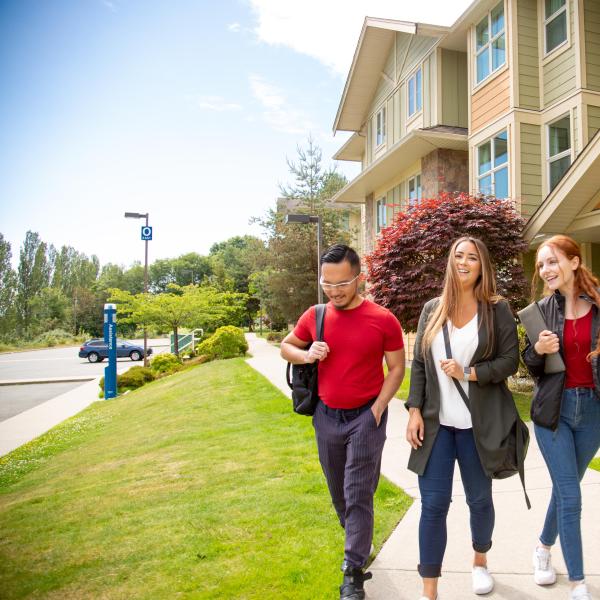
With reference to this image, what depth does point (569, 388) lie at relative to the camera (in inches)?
108

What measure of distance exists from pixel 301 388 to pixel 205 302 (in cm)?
2006

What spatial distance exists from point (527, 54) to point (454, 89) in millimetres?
2981

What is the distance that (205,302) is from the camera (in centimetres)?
2273

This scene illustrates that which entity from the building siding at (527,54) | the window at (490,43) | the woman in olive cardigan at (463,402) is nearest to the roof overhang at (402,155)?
the window at (490,43)

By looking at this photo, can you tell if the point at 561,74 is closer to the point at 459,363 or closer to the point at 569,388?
the point at 569,388

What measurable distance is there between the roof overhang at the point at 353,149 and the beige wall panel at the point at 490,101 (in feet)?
28.2

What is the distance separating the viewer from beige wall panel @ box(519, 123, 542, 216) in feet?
36.9

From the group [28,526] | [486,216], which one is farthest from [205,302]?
[28,526]

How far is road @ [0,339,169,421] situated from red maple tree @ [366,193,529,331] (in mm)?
10929

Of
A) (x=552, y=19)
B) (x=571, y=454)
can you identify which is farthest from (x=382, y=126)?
(x=571, y=454)

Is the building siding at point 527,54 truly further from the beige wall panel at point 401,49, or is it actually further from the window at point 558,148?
the beige wall panel at point 401,49

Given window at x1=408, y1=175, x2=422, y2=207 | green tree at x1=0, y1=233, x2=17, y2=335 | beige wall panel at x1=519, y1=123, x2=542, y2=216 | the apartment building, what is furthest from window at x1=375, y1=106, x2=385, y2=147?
green tree at x1=0, y1=233, x2=17, y2=335

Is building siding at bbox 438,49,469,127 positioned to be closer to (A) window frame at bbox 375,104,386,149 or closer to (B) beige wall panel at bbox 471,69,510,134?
(B) beige wall panel at bbox 471,69,510,134

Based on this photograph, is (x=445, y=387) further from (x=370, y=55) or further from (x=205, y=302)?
(x=205, y=302)
